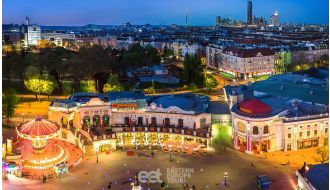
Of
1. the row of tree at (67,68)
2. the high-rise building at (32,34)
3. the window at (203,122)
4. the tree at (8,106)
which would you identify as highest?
the high-rise building at (32,34)

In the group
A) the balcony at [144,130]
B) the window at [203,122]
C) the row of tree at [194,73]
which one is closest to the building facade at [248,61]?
the row of tree at [194,73]

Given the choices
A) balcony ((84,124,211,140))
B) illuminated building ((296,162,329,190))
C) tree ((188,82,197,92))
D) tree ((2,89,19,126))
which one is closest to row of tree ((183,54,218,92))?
tree ((188,82,197,92))

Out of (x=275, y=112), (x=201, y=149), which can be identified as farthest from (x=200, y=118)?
(x=275, y=112)

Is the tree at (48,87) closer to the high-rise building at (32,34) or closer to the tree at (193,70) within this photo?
the tree at (193,70)

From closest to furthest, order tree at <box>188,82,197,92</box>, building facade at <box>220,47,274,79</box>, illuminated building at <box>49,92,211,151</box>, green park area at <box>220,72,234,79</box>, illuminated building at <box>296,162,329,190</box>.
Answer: illuminated building at <box>296,162,329,190</box>
illuminated building at <box>49,92,211,151</box>
tree at <box>188,82,197,92</box>
building facade at <box>220,47,274,79</box>
green park area at <box>220,72,234,79</box>

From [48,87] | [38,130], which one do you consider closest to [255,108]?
[38,130]

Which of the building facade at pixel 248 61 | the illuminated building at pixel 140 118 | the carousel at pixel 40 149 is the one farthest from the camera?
the building facade at pixel 248 61

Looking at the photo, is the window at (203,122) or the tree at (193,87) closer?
the window at (203,122)

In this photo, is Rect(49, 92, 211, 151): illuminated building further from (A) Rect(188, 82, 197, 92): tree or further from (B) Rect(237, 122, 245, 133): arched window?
(A) Rect(188, 82, 197, 92): tree
